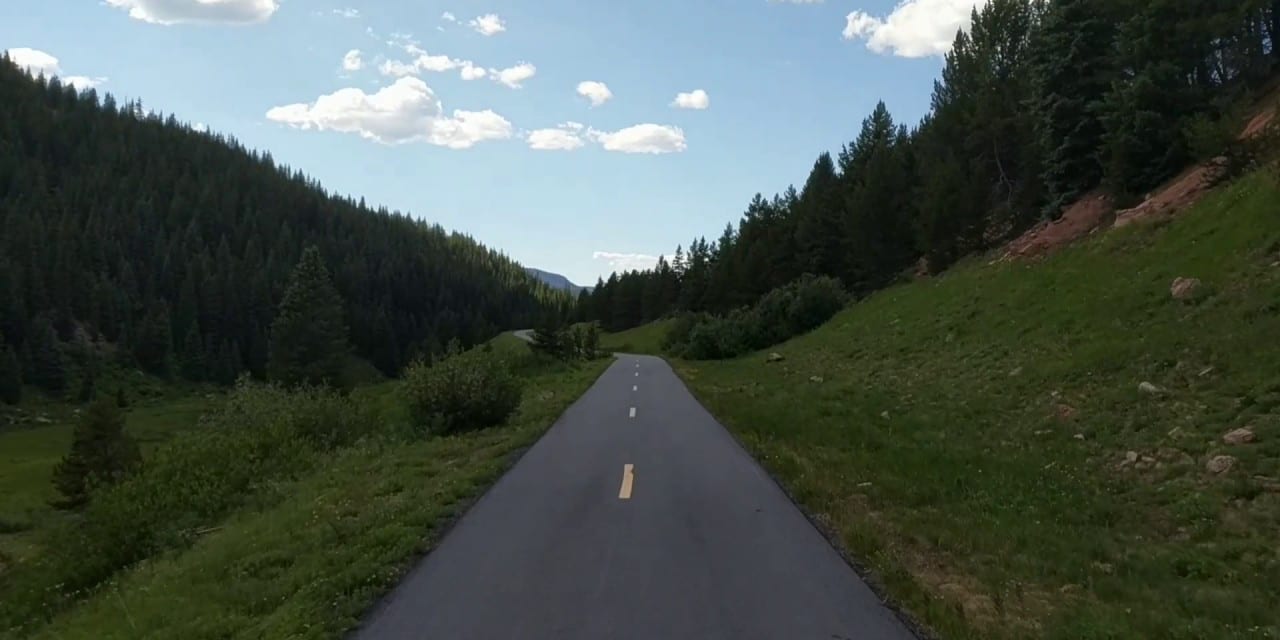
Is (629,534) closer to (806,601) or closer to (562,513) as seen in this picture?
(562,513)

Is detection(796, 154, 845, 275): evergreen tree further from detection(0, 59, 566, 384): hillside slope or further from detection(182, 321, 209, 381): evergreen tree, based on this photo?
detection(182, 321, 209, 381): evergreen tree

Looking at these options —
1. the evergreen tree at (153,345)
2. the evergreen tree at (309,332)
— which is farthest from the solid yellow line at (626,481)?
the evergreen tree at (153,345)

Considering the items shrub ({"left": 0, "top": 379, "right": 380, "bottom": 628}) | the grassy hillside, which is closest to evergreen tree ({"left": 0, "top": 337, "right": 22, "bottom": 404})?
shrub ({"left": 0, "top": 379, "right": 380, "bottom": 628})

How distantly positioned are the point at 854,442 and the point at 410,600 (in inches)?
422

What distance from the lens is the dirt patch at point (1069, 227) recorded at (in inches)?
1125

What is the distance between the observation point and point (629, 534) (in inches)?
349

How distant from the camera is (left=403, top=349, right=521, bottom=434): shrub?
1936 centimetres

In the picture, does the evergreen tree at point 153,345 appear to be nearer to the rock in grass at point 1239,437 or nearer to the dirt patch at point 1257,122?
the dirt patch at point 1257,122

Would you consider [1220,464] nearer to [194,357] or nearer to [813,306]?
[813,306]

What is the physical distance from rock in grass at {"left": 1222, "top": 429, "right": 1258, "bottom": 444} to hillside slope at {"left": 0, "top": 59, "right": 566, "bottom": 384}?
90380mm

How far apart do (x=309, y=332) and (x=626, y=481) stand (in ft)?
231

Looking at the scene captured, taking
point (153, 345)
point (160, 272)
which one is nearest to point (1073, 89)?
point (153, 345)

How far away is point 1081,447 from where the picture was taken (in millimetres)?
12398

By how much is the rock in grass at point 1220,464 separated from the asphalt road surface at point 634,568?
4933mm
